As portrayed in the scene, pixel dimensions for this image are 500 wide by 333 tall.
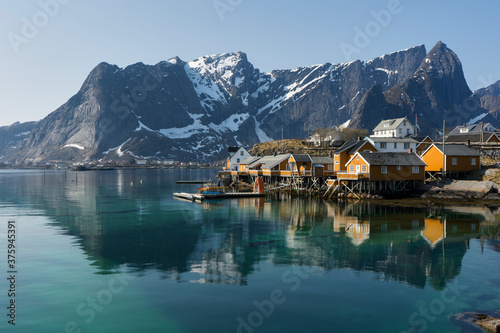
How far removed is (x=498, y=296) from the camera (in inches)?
778

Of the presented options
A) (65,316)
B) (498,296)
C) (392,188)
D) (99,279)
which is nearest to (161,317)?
(65,316)

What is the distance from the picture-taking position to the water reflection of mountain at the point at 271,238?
24953 millimetres

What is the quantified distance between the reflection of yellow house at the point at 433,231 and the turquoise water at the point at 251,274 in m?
0.10

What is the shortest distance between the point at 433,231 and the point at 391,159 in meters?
28.7

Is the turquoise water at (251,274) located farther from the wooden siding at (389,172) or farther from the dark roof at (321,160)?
the dark roof at (321,160)

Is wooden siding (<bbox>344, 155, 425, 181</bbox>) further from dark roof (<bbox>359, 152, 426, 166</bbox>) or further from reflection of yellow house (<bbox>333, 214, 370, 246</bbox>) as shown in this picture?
reflection of yellow house (<bbox>333, 214, 370, 246</bbox>)

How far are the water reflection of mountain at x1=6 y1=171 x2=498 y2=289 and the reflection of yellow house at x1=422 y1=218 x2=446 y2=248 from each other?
0.09 m

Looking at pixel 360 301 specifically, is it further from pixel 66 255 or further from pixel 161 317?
pixel 66 255

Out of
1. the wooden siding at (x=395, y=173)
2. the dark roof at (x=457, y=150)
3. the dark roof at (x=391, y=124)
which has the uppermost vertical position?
the dark roof at (x=391, y=124)

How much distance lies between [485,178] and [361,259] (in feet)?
162

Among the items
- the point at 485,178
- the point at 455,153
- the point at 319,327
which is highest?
the point at 455,153

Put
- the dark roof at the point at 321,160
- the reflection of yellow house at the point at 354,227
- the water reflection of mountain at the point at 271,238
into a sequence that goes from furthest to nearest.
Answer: the dark roof at the point at 321,160, the reflection of yellow house at the point at 354,227, the water reflection of mountain at the point at 271,238

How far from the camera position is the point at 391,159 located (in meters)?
63.6

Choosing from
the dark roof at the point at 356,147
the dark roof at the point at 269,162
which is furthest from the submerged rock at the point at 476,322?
the dark roof at the point at 269,162
